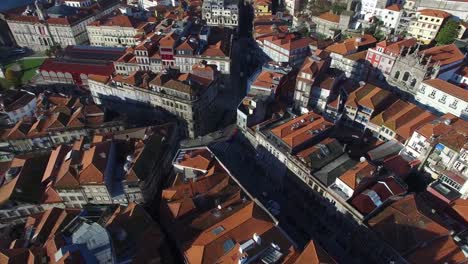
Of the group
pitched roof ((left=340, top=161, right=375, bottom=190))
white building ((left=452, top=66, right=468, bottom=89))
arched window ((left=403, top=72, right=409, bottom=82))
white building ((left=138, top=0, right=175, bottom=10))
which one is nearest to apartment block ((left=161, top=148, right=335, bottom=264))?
pitched roof ((left=340, top=161, right=375, bottom=190))

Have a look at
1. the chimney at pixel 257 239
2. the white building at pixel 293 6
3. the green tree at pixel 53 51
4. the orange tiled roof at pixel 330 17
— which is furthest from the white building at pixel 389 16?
the green tree at pixel 53 51

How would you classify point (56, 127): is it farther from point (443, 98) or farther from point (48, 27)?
point (443, 98)

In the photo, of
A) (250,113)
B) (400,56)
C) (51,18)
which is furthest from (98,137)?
(51,18)

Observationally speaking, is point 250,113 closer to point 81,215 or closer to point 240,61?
point 81,215

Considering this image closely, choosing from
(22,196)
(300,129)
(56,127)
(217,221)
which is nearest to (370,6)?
(300,129)

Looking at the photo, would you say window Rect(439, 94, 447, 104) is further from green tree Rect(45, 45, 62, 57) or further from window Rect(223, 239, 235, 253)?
green tree Rect(45, 45, 62, 57)
